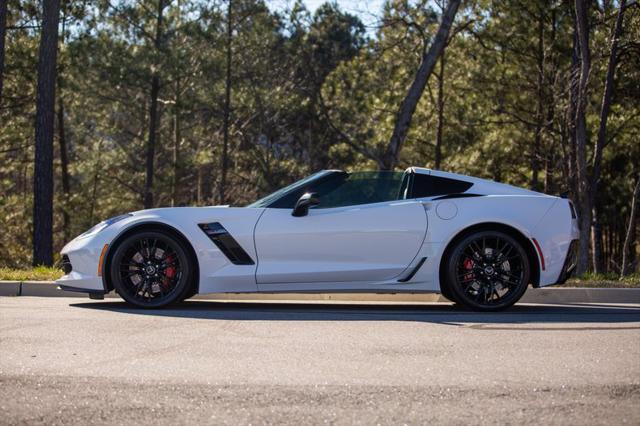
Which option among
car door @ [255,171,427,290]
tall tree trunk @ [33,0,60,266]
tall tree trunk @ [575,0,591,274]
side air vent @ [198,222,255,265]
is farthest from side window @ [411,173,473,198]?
tall tree trunk @ [33,0,60,266]

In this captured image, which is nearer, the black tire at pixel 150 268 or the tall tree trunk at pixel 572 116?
the black tire at pixel 150 268

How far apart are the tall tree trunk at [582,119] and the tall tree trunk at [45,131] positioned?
905 centimetres

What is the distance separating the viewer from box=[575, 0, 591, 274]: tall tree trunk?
A: 51.4ft

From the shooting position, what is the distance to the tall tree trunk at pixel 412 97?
18.6 m

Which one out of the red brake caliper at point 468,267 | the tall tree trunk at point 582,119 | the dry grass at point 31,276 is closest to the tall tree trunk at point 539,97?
the tall tree trunk at point 582,119

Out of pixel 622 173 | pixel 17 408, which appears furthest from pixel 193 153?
pixel 17 408

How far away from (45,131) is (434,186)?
10.6 metres

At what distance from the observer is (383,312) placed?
8258 millimetres

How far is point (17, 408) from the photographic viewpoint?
4.39 meters

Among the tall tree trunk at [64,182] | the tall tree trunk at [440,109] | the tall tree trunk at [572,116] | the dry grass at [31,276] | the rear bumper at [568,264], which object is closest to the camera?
the rear bumper at [568,264]

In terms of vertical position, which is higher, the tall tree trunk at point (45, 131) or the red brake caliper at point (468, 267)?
the tall tree trunk at point (45, 131)

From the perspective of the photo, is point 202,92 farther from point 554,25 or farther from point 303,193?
point 303,193

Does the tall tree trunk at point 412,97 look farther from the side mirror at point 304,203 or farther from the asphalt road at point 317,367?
the asphalt road at point 317,367

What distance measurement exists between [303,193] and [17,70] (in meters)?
21.8
